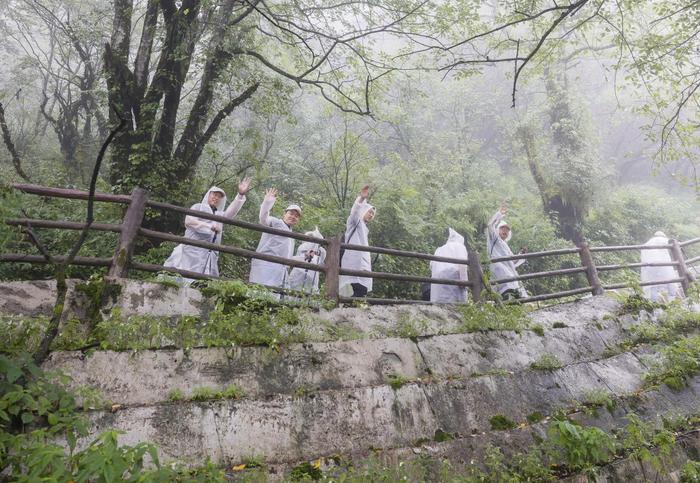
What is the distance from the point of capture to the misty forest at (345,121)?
25.1ft

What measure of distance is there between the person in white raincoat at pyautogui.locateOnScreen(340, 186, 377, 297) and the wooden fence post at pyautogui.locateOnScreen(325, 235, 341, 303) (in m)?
0.97

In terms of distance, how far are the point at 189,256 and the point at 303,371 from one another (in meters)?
2.74

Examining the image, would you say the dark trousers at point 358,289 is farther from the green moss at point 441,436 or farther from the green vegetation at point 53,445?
the green vegetation at point 53,445

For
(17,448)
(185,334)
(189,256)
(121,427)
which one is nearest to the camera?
(17,448)

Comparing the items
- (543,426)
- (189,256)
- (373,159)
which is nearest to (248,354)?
(189,256)

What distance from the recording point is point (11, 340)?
144 inches

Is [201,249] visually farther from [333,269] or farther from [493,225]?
[493,225]

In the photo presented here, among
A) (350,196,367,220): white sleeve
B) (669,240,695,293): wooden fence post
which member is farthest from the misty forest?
(669,240,695,293): wooden fence post

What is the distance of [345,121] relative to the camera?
12070mm

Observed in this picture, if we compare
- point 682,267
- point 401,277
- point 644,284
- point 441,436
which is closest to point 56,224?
point 401,277

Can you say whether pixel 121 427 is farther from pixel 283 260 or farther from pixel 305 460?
pixel 283 260

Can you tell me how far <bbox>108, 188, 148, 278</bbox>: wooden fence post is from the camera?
15.2 feet

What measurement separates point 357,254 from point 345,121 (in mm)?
6176

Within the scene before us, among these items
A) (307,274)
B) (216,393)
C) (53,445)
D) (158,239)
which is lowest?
(53,445)
